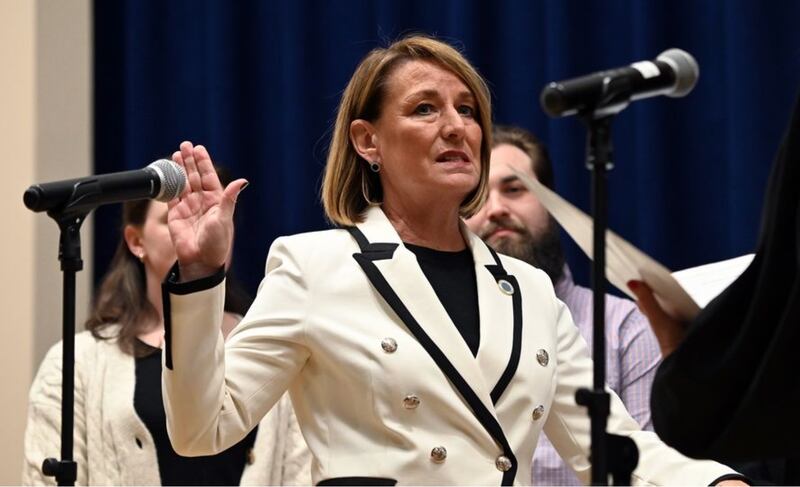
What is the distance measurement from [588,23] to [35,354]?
1.99 metres

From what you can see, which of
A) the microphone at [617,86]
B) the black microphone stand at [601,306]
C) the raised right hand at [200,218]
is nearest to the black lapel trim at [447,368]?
the raised right hand at [200,218]

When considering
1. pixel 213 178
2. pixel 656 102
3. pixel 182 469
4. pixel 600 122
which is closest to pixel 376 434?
pixel 213 178

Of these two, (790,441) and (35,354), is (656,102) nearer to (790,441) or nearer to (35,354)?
(35,354)

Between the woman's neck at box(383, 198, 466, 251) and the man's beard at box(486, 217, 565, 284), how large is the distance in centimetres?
111

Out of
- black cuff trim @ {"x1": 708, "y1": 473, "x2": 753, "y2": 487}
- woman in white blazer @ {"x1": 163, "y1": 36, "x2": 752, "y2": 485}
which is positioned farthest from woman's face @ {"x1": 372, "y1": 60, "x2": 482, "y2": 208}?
black cuff trim @ {"x1": 708, "y1": 473, "x2": 753, "y2": 487}

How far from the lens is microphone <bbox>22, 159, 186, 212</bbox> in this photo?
193 cm

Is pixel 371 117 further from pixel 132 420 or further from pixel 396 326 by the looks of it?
pixel 132 420

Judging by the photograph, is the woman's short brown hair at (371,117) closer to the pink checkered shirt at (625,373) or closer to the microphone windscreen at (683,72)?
the microphone windscreen at (683,72)

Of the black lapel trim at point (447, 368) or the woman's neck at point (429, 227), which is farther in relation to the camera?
the woman's neck at point (429, 227)

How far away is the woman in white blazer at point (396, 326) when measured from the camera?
83.5 inches

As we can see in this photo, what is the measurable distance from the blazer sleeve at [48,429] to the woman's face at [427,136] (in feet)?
4.20

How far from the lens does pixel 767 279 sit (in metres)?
1.42

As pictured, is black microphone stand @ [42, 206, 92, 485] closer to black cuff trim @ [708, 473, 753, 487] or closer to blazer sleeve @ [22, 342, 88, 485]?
black cuff trim @ [708, 473, 753, 487]

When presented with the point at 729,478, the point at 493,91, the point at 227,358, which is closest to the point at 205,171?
the point at 227,358
